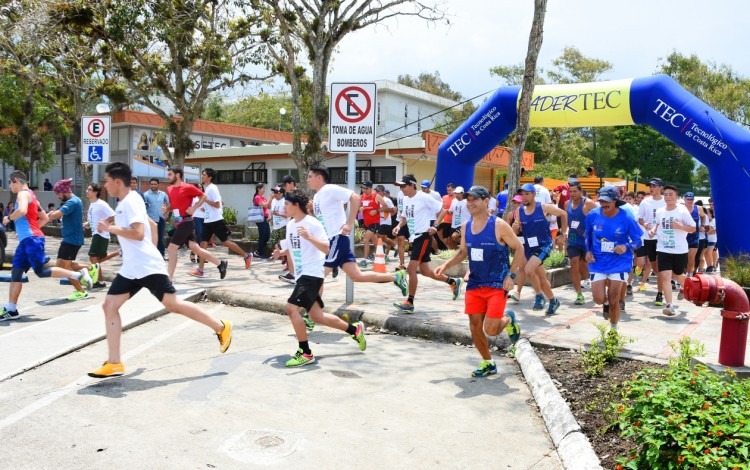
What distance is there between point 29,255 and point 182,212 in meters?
2.66

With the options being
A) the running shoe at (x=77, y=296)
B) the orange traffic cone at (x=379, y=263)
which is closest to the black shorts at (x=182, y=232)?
the running shoe at (x=77, y=296)

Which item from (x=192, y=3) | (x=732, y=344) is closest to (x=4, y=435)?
(x=732, y=344)

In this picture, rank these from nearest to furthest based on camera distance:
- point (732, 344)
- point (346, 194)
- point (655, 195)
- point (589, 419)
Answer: point (589, 419) < point (732, 344) < point (346, 194) < point (655, 195)

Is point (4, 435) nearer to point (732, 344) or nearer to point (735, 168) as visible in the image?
point (732, 344)

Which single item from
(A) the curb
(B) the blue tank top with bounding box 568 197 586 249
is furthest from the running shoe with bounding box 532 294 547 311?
(A) the curb

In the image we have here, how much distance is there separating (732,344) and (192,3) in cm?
1550

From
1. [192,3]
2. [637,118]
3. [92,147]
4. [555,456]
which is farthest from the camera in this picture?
[192,3]

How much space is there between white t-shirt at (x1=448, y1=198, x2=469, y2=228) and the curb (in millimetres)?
6399

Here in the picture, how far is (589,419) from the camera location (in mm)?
4570

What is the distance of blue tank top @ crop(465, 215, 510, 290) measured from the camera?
5.79 m

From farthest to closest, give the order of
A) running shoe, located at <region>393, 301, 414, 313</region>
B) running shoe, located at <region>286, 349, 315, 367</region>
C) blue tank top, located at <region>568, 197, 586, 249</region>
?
1. blue tank top, located at <region>568, 197, 586, 249</region>
2. running shoe, located at <region>393, 301, 414, 313</region>
3. running shoe, located at <region>286, 349, 315, 367</region>

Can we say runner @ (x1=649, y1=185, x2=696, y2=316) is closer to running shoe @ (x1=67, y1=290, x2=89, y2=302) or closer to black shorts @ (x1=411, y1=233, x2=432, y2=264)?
black shorts @ (x1=411, y1=233, x2=432, y2=264)

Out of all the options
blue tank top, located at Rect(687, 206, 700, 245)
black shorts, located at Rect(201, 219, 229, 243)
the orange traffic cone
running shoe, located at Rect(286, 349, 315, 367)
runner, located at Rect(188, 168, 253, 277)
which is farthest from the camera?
blue tank top, located at Rect(687, 206, 700, 245)

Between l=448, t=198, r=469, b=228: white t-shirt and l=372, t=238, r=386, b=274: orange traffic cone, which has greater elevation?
l=448, t=198, r=469, b=228: white t-shirt
